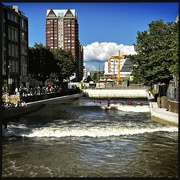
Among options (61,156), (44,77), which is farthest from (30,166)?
(44,77)

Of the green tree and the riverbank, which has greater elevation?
the green tree

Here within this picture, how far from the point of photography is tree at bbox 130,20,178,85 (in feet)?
154

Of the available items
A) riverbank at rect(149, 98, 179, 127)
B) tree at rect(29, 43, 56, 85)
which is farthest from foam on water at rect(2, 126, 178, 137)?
tree at rect(29, 43, 56, 85)

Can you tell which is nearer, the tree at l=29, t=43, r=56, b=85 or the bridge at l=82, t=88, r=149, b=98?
the tree at l=29, t=43, r=56, b=85

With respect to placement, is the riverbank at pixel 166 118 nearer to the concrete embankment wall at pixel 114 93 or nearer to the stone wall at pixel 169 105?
the stone wall at pixel 169 105

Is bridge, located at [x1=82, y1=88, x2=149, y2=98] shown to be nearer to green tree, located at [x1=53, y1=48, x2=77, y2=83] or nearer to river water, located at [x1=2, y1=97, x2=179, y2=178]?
green tree, located at [x1=53, y1=48, x2=77, y2=83]

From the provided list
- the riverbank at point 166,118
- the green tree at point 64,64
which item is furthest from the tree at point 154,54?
the green tree at point 64,64

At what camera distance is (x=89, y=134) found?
1022 inches

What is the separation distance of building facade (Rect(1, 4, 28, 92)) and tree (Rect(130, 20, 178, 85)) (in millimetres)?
28770

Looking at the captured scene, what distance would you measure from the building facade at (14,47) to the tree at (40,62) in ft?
17.8

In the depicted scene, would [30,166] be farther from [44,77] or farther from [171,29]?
[44,77]

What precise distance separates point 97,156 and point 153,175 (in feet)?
14.8

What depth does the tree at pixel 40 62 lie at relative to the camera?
3236 inches

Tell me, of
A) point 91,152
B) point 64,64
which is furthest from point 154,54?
point 64,64
